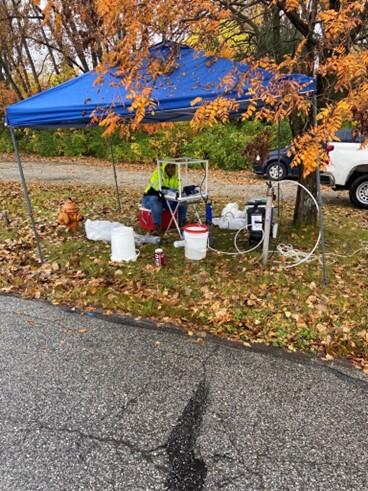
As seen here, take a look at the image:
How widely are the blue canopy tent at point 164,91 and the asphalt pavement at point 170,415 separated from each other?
239cm

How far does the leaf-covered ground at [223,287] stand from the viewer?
3547mm

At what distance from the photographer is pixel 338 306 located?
12.8ft

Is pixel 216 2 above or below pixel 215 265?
above

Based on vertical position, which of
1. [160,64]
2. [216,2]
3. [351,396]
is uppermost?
[216,2]

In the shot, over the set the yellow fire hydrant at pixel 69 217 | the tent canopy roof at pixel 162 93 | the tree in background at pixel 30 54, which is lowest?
the yellow fire hydrant at pixel 69 217

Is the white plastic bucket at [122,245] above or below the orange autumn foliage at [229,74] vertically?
below

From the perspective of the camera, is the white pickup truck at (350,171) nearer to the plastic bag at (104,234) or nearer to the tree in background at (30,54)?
the plastic bag at (104,234)

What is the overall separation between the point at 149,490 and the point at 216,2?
168 inches

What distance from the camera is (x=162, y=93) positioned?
4039 millimetres

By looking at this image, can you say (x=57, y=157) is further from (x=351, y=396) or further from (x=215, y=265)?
(x=351, y=396)

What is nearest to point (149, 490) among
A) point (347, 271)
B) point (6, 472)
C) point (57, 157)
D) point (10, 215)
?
point (6, 472)

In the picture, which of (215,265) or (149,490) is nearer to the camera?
(149,490)

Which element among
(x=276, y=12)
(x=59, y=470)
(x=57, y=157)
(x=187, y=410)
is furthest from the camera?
(x=57, y=157)

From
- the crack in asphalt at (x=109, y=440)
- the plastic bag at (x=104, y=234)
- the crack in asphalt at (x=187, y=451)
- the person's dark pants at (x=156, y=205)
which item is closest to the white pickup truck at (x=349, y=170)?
the person's dark pants at (x=156, y=205)
